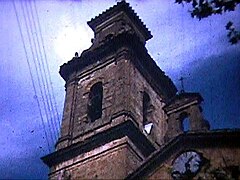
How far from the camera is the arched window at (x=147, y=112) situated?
1791cm

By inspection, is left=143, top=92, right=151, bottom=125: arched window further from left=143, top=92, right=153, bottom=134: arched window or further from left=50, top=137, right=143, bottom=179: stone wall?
left=50, top=137, right=143, bottom=179: stone wall

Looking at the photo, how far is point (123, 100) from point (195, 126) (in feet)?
10.7

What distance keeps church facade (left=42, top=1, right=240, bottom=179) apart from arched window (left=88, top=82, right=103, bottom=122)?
0.05 metres

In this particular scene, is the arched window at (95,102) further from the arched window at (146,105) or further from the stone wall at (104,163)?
the stone wall at (104,163)

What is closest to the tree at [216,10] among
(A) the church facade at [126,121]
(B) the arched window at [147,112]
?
(A) the church facade at [126,121]

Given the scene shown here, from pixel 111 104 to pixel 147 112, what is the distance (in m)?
2.30

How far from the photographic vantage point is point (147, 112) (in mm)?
18766

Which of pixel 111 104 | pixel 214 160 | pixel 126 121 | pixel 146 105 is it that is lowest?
pixel 214 160

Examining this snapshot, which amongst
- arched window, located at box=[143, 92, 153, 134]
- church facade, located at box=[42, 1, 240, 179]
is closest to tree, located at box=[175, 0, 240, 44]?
church facade, located at box=[42, 1, 240, 179]

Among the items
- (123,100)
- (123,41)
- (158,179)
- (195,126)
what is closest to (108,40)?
(123,41)

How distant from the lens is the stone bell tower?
51.0 feet

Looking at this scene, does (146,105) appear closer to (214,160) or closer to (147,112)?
(147,112)

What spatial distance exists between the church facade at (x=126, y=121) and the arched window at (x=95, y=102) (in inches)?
1.8

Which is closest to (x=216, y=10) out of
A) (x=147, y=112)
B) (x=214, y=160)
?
(x=214, y=160)
